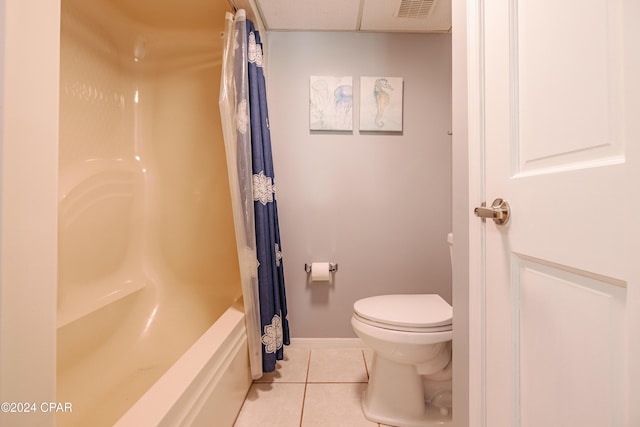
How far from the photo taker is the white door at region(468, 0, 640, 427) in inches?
14.0

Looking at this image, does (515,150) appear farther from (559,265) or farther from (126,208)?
(126,208)

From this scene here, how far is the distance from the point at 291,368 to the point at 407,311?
76cm

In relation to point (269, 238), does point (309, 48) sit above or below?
above

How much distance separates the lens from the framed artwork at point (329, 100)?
1.64 metres

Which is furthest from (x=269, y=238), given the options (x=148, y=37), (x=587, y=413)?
(x=148, y=37)

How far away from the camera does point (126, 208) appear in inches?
58.8

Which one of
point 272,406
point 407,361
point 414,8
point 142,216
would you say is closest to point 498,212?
point 407,361

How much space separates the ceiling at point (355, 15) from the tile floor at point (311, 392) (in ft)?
6.19

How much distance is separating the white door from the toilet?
1.12ft

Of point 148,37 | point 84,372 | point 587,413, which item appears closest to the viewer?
point 587,413

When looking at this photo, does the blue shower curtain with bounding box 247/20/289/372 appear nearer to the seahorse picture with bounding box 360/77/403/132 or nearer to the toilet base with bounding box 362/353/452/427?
the toilet base with bounding box 362/353/452/427

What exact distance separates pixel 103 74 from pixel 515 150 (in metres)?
1.89

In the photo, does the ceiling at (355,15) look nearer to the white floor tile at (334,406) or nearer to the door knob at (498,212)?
the door knob at (498,212)

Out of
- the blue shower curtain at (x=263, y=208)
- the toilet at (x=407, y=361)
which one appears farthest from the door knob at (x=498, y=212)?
the blue shower curtain at (x=263, y=208)
